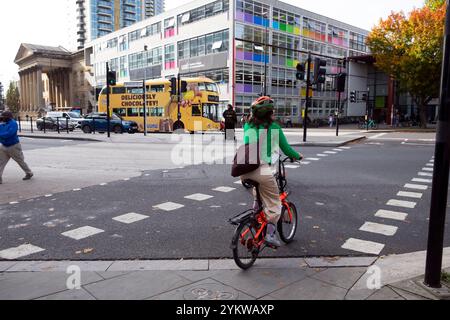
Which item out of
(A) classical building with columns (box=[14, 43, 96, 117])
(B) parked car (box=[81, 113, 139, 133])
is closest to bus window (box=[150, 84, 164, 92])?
(B) parked car (box=[81, 113, 139, 133])

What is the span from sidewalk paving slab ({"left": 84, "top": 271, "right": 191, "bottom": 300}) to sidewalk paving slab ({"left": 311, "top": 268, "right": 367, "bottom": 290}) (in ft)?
4.47

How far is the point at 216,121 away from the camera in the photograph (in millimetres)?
27578

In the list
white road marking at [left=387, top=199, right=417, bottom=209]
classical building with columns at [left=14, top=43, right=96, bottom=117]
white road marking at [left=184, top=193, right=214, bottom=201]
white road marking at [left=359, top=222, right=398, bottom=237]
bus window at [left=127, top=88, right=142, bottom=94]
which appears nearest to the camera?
white road marking at [left=359, top=222, right=398, bottom=237]

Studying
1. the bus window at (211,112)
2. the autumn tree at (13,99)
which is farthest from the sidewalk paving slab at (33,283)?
the autumn tree at (13,99)

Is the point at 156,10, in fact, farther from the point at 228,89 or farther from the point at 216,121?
the point at 216,121

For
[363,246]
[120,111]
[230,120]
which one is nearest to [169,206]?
[363,246]

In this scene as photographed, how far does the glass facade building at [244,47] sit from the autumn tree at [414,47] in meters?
9.08

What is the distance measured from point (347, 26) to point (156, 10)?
125987 mm

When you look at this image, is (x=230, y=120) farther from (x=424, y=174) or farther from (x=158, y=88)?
(x=158, y=88)

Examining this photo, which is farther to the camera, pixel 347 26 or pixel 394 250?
pixel 347 26

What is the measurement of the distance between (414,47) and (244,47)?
17407 millimetres

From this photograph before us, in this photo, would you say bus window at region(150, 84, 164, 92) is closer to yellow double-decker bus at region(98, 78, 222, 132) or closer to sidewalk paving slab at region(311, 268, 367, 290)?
yellow double-decker bus at region(98, 78, 222, 132)

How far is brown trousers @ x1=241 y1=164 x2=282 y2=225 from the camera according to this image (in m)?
3.95
